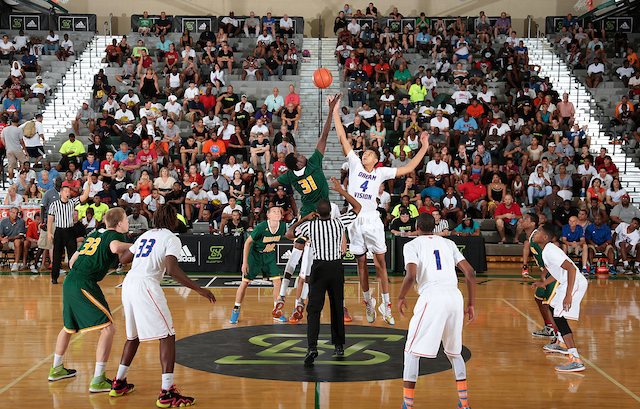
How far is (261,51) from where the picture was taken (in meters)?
23.1

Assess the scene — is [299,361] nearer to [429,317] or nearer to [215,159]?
[429,317]

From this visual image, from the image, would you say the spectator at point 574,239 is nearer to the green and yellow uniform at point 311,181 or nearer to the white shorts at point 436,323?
the green and yellow uniform at point 311,181

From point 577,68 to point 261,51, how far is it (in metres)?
11.5

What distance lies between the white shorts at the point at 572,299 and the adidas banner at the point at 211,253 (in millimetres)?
8592

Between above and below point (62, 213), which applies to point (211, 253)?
below

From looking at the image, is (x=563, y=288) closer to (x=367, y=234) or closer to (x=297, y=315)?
(x=367, y=234)

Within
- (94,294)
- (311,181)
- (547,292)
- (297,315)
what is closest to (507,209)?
(297,315)

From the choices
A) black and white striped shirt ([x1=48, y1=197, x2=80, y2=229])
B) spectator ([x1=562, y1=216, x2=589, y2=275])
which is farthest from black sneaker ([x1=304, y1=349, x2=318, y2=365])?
spectator ([x1=562, y1=216, x2=589, y2=275])

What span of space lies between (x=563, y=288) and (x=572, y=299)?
192mm

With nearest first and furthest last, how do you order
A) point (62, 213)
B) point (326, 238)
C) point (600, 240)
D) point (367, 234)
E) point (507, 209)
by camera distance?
1. point (326, 238)
2. point (367, 234)
3. point (62, 213)
4. point (600, 240)
5. point (507, 209)

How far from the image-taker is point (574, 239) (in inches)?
603

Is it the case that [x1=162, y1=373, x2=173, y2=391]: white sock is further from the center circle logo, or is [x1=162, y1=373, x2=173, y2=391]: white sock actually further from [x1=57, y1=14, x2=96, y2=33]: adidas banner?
[x1=57, y1=14, x2=96, y2=33]: adidas banner

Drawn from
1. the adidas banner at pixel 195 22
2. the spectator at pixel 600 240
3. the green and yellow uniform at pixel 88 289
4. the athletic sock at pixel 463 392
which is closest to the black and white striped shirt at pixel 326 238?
the green and yellow uniform at pixel 88 289

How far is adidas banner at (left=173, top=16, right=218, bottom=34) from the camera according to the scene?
26.3 metres
